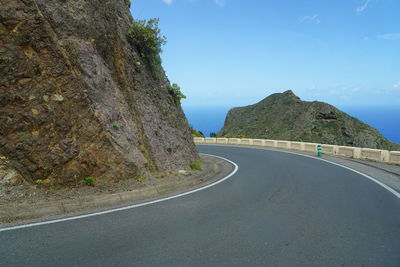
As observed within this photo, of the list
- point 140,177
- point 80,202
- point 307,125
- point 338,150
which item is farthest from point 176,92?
point 307,125

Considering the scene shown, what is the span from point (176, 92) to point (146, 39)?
10.7ft

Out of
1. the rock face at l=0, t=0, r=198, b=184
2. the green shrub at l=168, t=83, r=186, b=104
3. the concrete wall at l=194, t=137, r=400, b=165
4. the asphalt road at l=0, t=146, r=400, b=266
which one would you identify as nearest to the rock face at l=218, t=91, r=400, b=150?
the concrete wall at l=194, t=137, r=400, b=165

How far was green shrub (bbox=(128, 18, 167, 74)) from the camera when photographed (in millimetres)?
12547

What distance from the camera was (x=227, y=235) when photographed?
521 cm

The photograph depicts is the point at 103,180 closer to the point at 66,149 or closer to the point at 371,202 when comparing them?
Answer: the point at 66,149

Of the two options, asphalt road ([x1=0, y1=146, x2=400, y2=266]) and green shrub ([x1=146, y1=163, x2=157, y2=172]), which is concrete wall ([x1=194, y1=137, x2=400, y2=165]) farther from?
green shrub ([x1=146, y1=163, x2=157, y2=172])

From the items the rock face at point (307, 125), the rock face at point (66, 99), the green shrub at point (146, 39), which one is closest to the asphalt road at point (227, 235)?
the rock face at point (66, 99)

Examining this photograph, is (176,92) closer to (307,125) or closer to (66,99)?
(66,99)

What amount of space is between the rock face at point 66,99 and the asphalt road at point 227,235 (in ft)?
7.40

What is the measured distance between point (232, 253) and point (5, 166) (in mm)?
5554

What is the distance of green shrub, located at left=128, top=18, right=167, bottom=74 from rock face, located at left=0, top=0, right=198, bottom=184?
156cm

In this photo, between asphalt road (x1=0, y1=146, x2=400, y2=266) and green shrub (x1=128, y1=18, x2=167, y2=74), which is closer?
asphalt road (x1=0, y1=146, x2=400, y2=266)

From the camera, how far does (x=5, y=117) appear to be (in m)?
7.01

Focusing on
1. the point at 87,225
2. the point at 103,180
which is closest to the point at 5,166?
the point at 103,180
